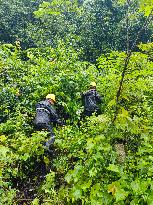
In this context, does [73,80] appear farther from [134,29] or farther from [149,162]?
[134,29]

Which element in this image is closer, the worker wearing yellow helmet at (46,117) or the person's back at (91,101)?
the worker wearing yellow helmet at (46,117)

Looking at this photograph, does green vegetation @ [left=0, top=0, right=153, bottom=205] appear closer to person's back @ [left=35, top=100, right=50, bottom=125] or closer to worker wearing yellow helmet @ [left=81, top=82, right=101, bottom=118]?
worker wearing yellow helmet @ [left=81, top=82, right=101, bottom=118]

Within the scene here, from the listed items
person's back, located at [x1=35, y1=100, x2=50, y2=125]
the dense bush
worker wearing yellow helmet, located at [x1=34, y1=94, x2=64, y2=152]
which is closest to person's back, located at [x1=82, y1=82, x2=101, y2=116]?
the dense bush

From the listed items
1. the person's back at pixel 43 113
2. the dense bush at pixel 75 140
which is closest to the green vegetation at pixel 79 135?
the dense bush at pixel 75 140

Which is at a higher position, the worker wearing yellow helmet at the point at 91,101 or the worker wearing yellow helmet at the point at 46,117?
the worker wearing yellow helmet at the point at 91,101

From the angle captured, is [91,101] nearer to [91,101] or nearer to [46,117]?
[91,101]

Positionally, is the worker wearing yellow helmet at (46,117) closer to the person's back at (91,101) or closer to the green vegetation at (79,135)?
the green vegetation at (79,135)

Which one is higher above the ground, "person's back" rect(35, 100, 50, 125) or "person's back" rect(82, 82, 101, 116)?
"person's back" rect(82, 82, 101, 116)

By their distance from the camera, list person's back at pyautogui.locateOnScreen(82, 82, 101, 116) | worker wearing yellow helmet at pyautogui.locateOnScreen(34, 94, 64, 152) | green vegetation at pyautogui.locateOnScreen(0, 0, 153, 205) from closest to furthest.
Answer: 1. green vegetation at pyautogui.locateOnScreen(0, 0, 153, 205)
2. worker wearing yellow helmet at pyautogui.locateOnScreen(34, 94, 64, 152)
3. person's back at pyautogui.locateOnScreen(82, 82, 101, 116)

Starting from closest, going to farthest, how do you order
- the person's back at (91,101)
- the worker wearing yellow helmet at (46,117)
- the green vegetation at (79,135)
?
1. the green vegetation at (79,135)
2. the worker wearing yellow helmet at (46,117)
3. the person's back at (91,101)

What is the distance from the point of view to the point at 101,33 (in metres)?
22.2

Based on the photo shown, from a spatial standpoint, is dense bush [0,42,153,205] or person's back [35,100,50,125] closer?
dense bush [0,42,153,205]

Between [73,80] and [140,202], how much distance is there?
721cm

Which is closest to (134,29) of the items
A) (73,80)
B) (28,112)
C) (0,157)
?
(73,80)
